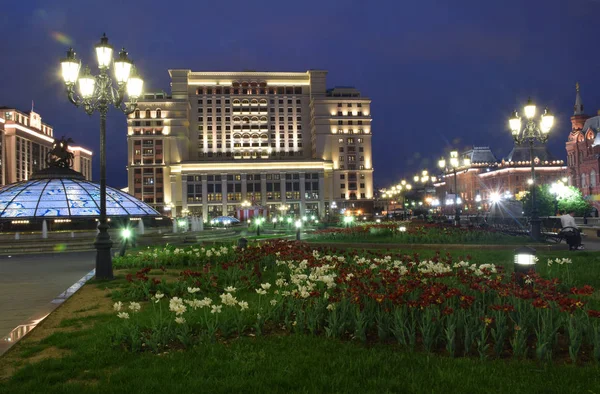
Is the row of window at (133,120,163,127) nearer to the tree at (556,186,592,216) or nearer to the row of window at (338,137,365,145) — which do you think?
the row of window at (338,137,365,145)

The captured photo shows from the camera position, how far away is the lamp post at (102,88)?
12.5 metres

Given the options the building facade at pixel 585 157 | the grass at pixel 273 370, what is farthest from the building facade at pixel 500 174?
the grass at pixel 273 370

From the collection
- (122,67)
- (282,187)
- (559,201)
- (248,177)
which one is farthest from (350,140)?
(122,67)

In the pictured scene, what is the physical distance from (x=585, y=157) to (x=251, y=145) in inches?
2940

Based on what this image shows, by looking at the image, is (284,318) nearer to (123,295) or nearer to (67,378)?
(67,378)

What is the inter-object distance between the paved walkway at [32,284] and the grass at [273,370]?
93.8 inches

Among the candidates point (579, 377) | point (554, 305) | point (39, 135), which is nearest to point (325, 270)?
point (554, 305)

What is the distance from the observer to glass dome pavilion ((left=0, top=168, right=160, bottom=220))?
32.2 meters

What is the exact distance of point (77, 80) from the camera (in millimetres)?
14133

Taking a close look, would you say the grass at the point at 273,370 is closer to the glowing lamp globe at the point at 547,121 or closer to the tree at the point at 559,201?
the glowing lamp globe at the point at 547,121

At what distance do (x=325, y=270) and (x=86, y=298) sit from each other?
5.35 m

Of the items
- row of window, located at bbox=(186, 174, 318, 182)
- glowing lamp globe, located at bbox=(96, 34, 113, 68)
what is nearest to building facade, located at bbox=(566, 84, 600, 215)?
row of window, located at bbox=(186, 174, 318, 182)

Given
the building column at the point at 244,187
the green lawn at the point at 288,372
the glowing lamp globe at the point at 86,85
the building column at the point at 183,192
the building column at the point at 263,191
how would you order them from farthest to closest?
the building column at the point at 263,191 < the building column at the point at 244,187 < the building column at the point at 183,192 < the glowing lamp globe at the point at 86,85 < the green lawn at the point at 288,372

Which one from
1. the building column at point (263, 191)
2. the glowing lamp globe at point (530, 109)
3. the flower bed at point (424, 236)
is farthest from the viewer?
the building column at point (263, 191)
